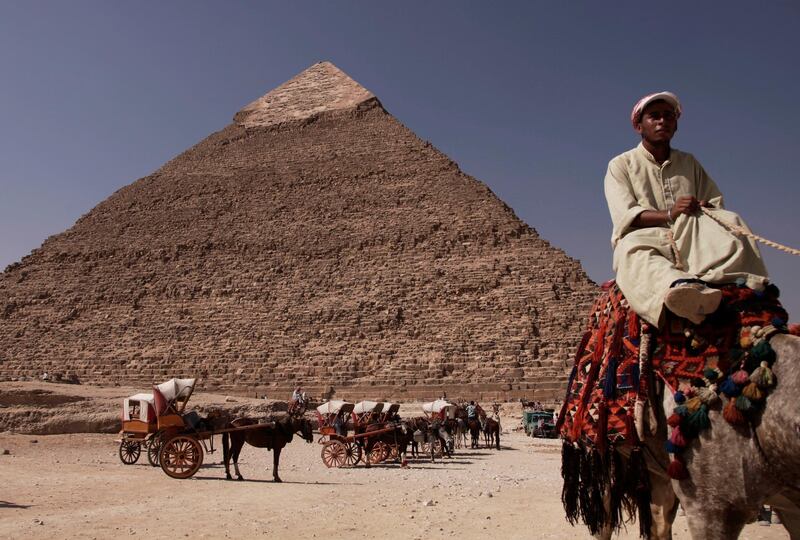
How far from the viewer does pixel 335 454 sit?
11.1 m

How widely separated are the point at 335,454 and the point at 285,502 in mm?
4887

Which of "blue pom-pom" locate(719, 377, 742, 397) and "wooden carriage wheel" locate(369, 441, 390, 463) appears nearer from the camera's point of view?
"blue pom-pom" locate(719, 377, 742, 397)

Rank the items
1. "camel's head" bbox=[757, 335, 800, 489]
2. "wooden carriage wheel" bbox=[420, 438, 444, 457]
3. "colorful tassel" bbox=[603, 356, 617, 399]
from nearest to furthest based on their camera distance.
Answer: "camel's head" bbox=[757, 335, 800, 489]
"colorful tassel" bbox=[603, 356, 617, 399]
"wooden carriage wheel" bbox=[420, 438, 444, 457]

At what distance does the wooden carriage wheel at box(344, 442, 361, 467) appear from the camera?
11070mm

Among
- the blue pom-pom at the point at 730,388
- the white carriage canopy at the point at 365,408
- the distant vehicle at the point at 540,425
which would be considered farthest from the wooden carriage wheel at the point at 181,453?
the distant vehicle at the point at 540,425

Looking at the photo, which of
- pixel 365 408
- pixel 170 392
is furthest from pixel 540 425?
pixel 170 392

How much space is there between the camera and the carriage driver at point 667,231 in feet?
6.60

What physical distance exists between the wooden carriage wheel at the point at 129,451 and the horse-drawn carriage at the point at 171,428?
59 centimetres

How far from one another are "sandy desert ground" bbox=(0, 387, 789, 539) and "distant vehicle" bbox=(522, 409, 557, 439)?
8.34 meters

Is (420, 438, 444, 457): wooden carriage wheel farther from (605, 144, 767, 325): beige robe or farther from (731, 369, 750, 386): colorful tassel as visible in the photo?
(731, 369, 750, 386): colorful tassel

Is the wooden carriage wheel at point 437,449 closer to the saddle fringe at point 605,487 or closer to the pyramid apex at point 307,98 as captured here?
the saddle fringe at point 605,487

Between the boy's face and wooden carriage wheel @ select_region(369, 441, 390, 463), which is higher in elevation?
the boy's face

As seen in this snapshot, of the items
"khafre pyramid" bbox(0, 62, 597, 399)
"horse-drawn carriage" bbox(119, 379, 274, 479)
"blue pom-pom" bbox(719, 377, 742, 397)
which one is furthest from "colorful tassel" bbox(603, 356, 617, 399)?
"khafre pyramid" bbox(0, 62, 597, 399)

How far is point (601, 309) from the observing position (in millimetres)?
2633
